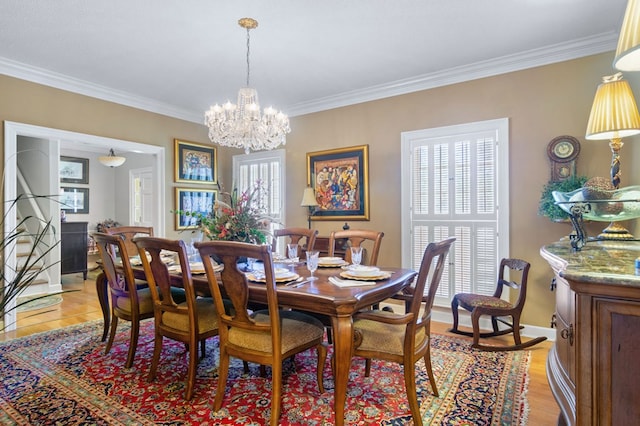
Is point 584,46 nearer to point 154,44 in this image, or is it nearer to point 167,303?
point 154,44

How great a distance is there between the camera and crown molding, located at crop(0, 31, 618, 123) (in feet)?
10.3

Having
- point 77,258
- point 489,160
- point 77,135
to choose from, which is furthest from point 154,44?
point 77,258

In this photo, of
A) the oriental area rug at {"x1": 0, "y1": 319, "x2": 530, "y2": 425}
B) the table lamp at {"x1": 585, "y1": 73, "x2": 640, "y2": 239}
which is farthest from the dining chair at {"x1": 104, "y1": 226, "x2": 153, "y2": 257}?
the table lamp at {"x1": 585, "y1": 73, "x2": 640, "y2": 239}

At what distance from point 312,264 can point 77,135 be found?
3.42 metres

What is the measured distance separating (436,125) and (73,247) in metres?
6.06

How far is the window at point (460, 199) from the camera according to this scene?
354 cm

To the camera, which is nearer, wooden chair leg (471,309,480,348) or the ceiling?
the ceiling

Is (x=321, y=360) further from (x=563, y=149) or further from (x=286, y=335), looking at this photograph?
(x=563, y=149)

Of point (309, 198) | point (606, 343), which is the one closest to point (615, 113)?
point (606, 343)

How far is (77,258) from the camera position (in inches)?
234

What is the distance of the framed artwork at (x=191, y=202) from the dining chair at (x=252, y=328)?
315 cm

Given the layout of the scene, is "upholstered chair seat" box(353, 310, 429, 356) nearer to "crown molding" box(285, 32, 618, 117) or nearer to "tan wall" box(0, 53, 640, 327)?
"tan wall" box(0, 53, 640, 327)

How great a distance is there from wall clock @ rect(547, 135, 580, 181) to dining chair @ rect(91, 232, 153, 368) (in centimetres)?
371

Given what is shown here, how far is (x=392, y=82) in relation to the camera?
4.04 metres
